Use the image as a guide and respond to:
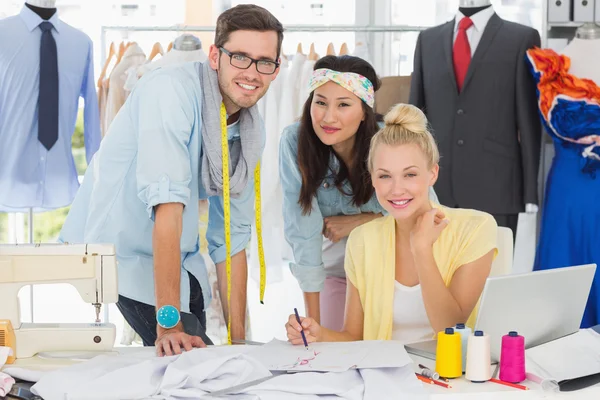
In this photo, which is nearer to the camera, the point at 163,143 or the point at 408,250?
the point at 163,143

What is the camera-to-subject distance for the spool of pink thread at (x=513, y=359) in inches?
75.7

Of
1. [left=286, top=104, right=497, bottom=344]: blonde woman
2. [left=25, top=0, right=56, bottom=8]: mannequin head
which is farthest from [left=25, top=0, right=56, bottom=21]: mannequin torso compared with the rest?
[left=286, top=104, right=497, bottom=344]: blonde woman

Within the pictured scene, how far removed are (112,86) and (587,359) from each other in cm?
Result: 300

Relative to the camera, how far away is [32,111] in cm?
401

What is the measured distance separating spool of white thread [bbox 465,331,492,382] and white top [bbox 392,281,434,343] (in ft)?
1.72

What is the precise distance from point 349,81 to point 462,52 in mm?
1306

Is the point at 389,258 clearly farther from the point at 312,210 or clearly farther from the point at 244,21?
the point at 244,21

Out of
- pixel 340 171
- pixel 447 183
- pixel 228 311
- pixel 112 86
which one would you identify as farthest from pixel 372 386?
pixel 112 86

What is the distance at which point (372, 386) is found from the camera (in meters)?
1.85

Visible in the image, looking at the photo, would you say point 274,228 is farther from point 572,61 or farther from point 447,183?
point 572,61

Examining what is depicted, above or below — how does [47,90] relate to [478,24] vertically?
below

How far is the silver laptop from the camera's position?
1976 mm

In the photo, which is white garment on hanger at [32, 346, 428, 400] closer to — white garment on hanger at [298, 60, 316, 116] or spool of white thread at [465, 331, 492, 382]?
spool of white thread at [465, 331, 492, 382]

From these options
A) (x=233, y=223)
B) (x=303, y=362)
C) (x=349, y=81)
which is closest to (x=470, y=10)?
(x=349, y=81)
